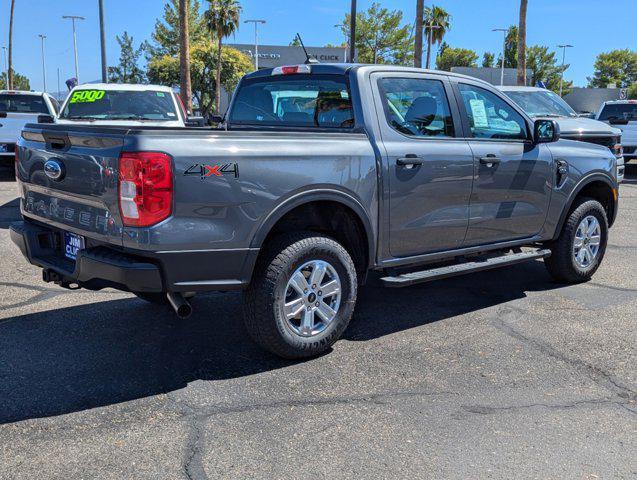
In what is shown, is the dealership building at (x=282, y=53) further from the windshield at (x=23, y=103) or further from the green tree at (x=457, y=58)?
the windshield at (x=23, y=103)

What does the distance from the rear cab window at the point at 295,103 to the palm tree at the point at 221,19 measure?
43.0m

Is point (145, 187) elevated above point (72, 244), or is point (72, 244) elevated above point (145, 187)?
point (145, 187)

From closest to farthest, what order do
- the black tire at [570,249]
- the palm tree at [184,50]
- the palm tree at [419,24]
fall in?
the black tire at [570,249] → the palm tree at [184,50] → the palm tree at [419,24]

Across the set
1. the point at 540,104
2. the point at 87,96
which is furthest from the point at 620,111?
the point at 87,96

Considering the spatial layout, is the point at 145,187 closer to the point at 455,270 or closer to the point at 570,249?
the point at 455,270

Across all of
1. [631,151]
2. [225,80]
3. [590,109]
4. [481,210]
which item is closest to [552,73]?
[590,109]

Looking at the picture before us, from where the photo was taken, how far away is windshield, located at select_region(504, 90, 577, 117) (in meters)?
12.0

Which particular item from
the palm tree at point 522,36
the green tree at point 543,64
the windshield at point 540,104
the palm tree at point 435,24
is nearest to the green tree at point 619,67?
the green tree at point 543,64

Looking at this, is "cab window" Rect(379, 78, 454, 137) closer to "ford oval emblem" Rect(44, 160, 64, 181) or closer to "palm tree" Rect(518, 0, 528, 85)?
"ford oval emblem" Rect(44, 160, 64, 181)

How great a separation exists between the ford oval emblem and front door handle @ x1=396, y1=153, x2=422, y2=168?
2153 mm

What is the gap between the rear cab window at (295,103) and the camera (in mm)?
4715

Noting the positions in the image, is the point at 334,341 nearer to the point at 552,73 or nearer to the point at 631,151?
the point at 631,151

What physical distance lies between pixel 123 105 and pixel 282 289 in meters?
7.42

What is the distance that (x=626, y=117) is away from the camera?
54.9ft
